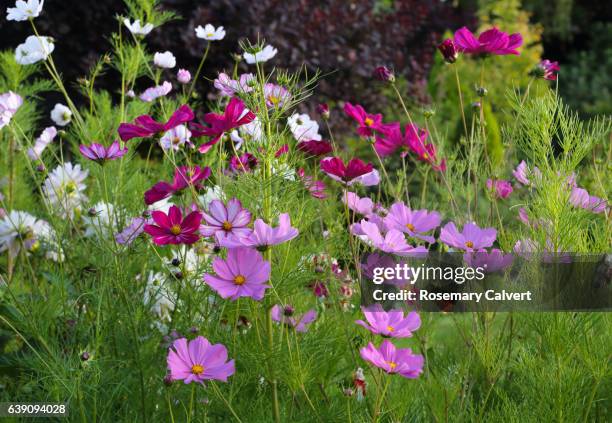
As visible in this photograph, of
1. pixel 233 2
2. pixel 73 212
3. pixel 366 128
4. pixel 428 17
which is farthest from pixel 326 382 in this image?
pixel 428 17

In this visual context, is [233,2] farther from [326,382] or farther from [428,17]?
[326,382]

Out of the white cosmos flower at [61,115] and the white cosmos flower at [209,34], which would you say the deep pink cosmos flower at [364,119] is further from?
the white cosmos flower at [61,115]

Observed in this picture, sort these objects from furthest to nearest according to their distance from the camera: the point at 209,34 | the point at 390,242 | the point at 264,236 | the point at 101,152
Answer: the point at 209,34
the point at 101,152
the point at 390,242
the point at 264,236

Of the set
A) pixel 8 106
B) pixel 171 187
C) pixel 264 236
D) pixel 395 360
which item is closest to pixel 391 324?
pixel 395 360

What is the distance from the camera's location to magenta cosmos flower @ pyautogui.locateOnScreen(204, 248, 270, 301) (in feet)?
3.62

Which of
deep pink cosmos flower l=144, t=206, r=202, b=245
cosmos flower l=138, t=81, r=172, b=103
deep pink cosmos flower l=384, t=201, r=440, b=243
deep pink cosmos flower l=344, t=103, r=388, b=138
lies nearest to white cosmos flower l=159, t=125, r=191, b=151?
cosmos flower l=138, t=81, r=172, b=103

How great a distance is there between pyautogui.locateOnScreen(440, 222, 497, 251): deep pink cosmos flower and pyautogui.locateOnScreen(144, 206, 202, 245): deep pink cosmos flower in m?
0.41

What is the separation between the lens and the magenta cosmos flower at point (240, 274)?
1.10 meters

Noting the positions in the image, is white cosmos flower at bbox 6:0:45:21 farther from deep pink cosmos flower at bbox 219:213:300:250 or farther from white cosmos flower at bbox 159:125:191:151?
deep pink cosmos flower at bbox 219:213:300:250

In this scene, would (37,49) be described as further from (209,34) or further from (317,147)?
(317,147)

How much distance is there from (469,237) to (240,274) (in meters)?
0.43

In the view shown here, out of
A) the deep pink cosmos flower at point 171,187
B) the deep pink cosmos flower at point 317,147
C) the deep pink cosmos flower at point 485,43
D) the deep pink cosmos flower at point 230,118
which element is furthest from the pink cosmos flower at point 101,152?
the deep pink cosmos flower at point 485,43

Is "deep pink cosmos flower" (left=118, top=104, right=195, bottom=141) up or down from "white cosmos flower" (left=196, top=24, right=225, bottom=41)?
down

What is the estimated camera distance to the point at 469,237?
4.35ft
